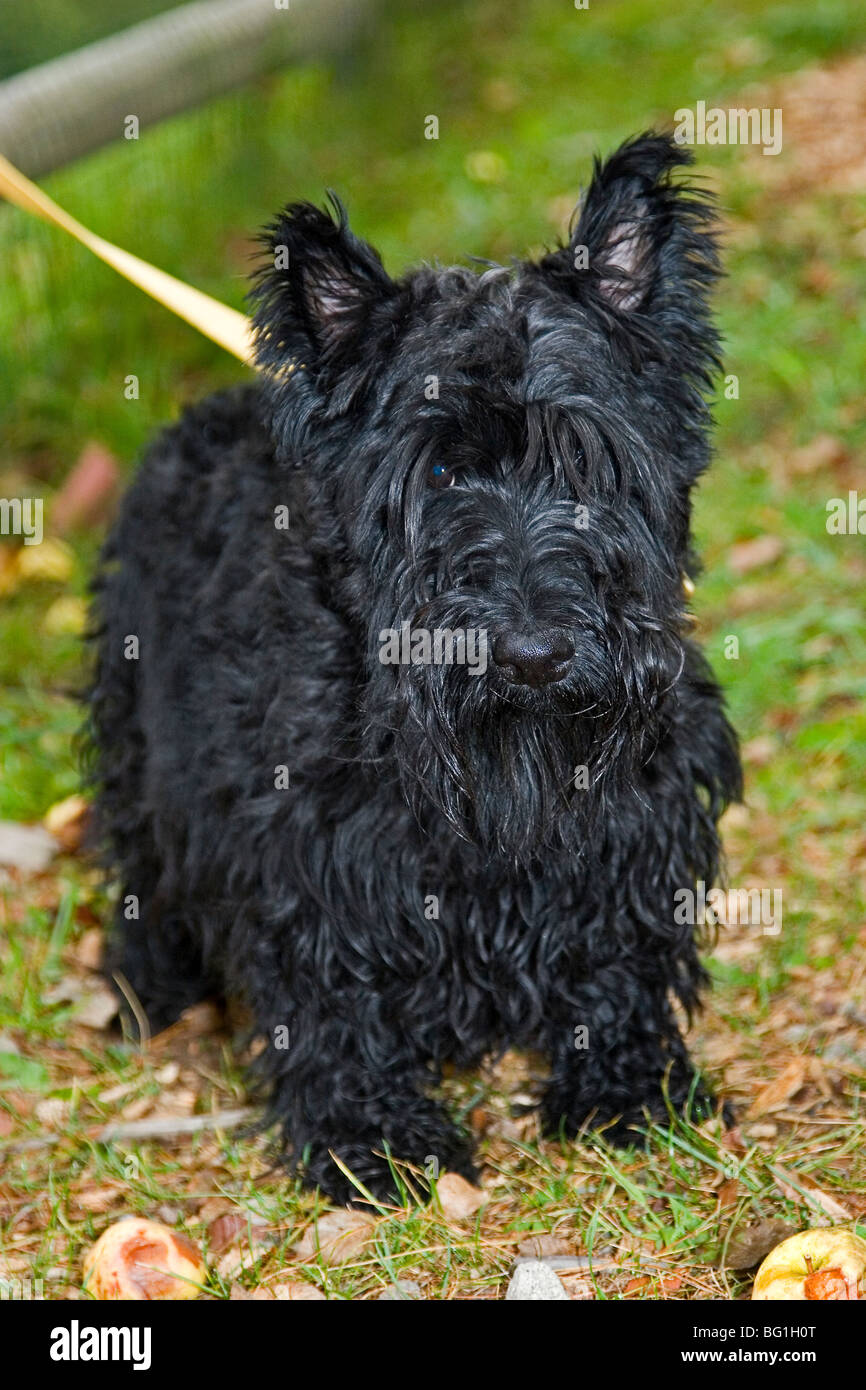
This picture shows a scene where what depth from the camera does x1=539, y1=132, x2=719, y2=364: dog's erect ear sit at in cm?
296

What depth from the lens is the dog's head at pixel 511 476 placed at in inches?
105

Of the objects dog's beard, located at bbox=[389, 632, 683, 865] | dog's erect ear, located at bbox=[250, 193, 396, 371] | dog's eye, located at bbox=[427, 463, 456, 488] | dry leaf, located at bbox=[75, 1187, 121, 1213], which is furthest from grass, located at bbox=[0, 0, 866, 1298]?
dog's eye, located at bbox=[427, 463, 456, 488]

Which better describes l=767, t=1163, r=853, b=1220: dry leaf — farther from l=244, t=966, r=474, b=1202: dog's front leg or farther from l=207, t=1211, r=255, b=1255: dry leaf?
l=207, t=1211, r=255, b=1255: dry leaf

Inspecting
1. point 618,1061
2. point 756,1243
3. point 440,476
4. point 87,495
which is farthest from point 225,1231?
point 87,495

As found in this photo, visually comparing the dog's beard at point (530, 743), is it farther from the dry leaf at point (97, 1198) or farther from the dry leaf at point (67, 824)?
the dry leaf at point (67, 824)

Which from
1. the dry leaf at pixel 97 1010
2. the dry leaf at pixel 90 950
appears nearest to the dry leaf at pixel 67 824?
the dry leaf at pixel 90 950

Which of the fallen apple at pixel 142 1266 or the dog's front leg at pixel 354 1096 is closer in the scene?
the fallen apple at pixel 142 1266

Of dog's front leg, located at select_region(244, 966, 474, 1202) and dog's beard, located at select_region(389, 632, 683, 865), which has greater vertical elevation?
dog's beard, located at select_region(389, 632, 683, 865)

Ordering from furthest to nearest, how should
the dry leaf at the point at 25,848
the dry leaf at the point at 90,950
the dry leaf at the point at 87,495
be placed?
1. the dry leaf at the point at 87,495
2. the dry leaf at the point at 25,848
3. the dry leaf at the point at 90,950

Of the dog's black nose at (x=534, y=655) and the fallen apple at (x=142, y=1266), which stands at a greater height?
the dog's black nose at (x=534, y=655)

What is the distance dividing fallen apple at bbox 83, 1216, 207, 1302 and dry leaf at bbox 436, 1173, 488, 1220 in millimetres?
511

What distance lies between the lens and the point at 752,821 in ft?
14.8

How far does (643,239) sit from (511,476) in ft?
2.04

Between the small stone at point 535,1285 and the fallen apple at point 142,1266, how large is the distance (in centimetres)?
58
